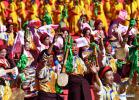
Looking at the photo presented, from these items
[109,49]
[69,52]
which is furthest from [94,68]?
[109,49]

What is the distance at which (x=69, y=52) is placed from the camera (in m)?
11.5

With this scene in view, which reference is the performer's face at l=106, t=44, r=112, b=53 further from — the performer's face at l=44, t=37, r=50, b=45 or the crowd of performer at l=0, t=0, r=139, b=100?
the performer's face at l=44, t=37, r=50, b=45

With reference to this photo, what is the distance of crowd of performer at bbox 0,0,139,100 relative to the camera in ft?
35.6

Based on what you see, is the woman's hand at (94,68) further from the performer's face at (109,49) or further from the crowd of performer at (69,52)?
the performer's face at (109,49)

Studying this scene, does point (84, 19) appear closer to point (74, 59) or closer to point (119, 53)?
point (119, 53)

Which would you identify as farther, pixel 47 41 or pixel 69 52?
pixel 47 41

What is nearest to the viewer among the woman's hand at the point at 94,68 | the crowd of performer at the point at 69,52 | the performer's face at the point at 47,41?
the crowd of performer at the point at 69,52

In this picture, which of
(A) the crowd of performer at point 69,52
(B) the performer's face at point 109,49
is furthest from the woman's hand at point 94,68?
(B) the performer's face at point 109,49

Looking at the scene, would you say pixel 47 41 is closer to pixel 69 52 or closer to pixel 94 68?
pixel 69 52

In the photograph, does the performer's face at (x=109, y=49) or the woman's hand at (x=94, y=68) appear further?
the performer's face at (x=109, y=49)

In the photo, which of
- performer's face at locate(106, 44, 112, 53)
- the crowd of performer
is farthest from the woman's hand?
performer's face at locate(106, 44, 112, 53)

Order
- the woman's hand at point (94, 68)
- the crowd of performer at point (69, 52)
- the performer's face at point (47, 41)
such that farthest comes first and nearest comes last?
the performer's face at point (47, 41)
the woman's hand at point (94, 68)
the crowd of performer at point (69, 52)

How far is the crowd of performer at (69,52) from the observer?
10.8 m

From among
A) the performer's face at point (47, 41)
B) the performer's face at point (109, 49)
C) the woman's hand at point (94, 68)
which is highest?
the performer's face at point (47, 41)
